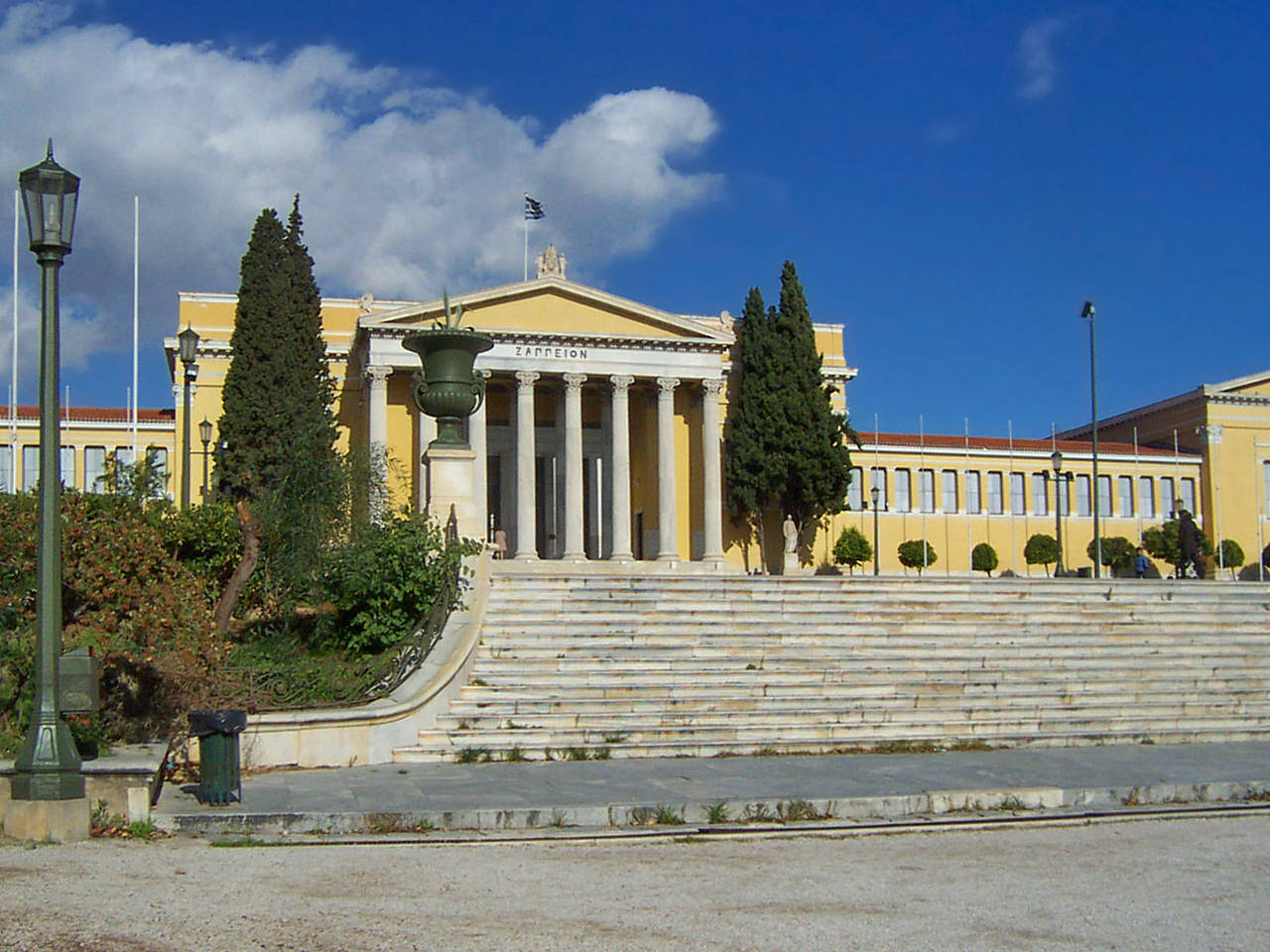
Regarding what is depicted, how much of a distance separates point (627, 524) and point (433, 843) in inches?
1453

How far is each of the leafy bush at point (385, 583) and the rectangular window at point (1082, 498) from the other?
45.9 m

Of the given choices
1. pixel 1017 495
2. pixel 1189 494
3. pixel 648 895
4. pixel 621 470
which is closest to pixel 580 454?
pixel 621 470

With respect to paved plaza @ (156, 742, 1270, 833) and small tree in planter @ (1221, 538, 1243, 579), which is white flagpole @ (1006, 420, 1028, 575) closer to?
small tree in planter @ (1221, 538, 1243, 579)

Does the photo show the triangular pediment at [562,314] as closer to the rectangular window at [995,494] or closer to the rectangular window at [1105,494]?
the rectangular window at [995,494]

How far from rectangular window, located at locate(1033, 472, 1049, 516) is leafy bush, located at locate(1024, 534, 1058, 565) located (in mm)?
3208

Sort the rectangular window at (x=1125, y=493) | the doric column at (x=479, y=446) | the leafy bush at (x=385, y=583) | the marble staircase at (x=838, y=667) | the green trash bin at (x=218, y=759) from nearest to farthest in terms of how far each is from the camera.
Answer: the green trash bin at (x=218, y=759) < the marble staircase at (x=838, y=667) < the leafy bush at (x=385, y=583) < the doric column at (x=479, y=446) < the rectangular window at (x=1125, y=493)

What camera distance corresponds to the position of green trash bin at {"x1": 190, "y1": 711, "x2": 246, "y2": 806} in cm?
1195

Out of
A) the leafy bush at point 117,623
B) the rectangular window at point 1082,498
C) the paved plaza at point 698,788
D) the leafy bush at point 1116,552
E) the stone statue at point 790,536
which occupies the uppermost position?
the rectangular window at point 1082,498

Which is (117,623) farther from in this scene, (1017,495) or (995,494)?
(1017,495)

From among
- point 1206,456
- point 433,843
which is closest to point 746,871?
point 433,843

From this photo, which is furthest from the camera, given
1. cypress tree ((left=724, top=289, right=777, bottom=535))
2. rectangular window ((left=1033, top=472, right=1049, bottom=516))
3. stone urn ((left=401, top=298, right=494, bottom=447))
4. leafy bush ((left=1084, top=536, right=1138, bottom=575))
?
rectangular window ((left=1033, top=472, right=1049, bottom=516))

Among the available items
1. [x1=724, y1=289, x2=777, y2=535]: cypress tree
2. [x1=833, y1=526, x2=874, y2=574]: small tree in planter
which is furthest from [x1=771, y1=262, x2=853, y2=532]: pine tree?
[x1=833, y1=526, x2=874, y2=574]: small tree in planter

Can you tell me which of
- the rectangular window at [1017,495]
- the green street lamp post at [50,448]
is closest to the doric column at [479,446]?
the rectangular window at [1017,495]

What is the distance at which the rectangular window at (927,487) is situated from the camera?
191 feet
